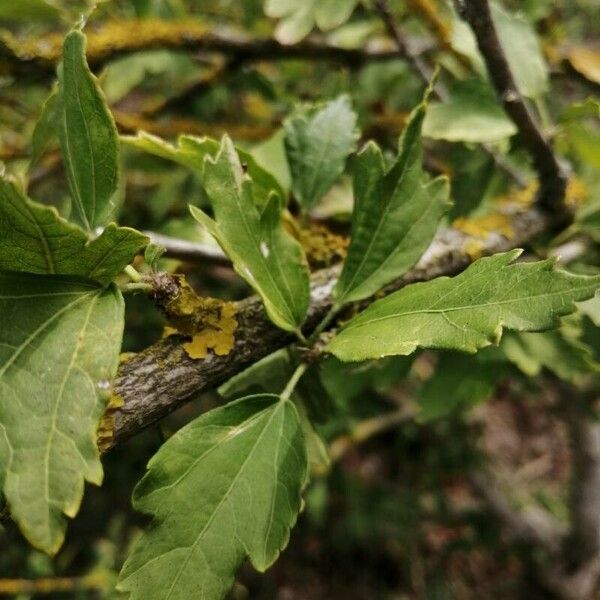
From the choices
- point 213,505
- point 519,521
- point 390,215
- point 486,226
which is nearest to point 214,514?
point 213,505

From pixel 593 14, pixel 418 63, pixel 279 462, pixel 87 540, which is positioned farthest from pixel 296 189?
pixel 593 14

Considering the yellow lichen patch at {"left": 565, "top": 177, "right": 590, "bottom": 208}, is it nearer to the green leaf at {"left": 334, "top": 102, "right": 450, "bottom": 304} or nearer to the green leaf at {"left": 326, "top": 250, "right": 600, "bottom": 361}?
the green leaf at {"left": 334, "top": 102, "right": 450, "bottom": 304}

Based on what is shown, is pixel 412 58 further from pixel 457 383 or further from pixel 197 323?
pixel 197 323

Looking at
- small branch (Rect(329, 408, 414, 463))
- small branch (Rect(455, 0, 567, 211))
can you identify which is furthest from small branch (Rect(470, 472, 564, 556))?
small branch (Rect(455, 0, 567, 211))

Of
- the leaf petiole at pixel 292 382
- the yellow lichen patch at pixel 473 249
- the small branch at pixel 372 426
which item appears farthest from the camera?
the small branch at pixel 372 426

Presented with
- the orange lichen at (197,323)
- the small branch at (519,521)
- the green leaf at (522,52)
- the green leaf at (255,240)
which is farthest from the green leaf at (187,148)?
the small branch at (519,521)

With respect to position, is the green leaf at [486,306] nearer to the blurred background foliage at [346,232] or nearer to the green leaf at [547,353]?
the blurred background foliage at [346,232]
